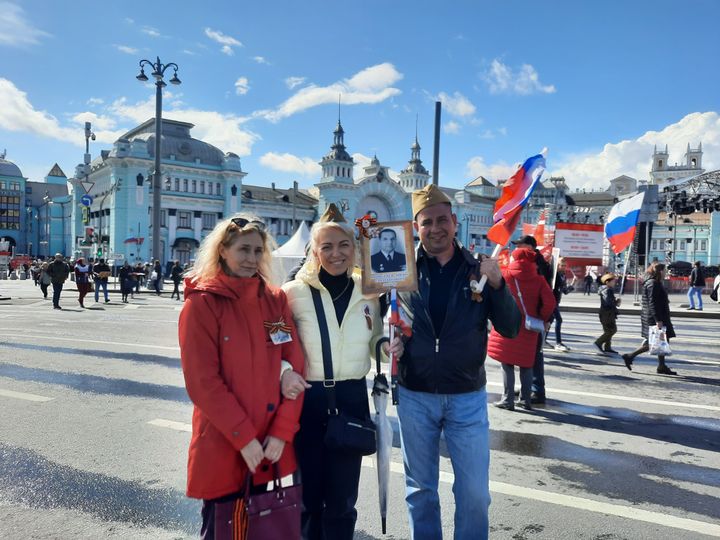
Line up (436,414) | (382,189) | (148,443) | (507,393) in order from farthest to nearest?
(382,189) → (507,393) → (148,443) → (436,414)

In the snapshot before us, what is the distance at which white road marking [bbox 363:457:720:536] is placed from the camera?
3748mm

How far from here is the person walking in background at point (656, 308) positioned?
29.3 ft

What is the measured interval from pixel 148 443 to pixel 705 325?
18.3 metres

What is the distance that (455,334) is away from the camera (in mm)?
3051

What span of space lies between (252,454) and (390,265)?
122cm

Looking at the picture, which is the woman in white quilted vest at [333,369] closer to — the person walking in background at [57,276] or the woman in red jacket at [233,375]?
the woman in red jacket at [233,375]

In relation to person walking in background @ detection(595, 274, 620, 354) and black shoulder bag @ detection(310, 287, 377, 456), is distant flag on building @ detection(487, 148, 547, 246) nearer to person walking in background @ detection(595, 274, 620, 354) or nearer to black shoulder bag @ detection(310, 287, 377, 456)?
black shoulder bag @ detection(310, 287, 377, 456)

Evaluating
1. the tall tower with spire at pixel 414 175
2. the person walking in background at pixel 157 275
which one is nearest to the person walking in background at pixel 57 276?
the person walking in background at pixel 157 275

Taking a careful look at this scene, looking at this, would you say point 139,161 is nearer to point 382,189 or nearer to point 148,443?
point 382,189

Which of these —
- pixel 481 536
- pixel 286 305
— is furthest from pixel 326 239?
pixel 481 536

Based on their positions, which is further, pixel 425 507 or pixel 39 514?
pixel 39 514

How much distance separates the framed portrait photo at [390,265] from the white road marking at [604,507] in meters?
2.28

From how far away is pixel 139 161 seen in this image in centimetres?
6338

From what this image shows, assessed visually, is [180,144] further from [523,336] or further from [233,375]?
[233,375]
